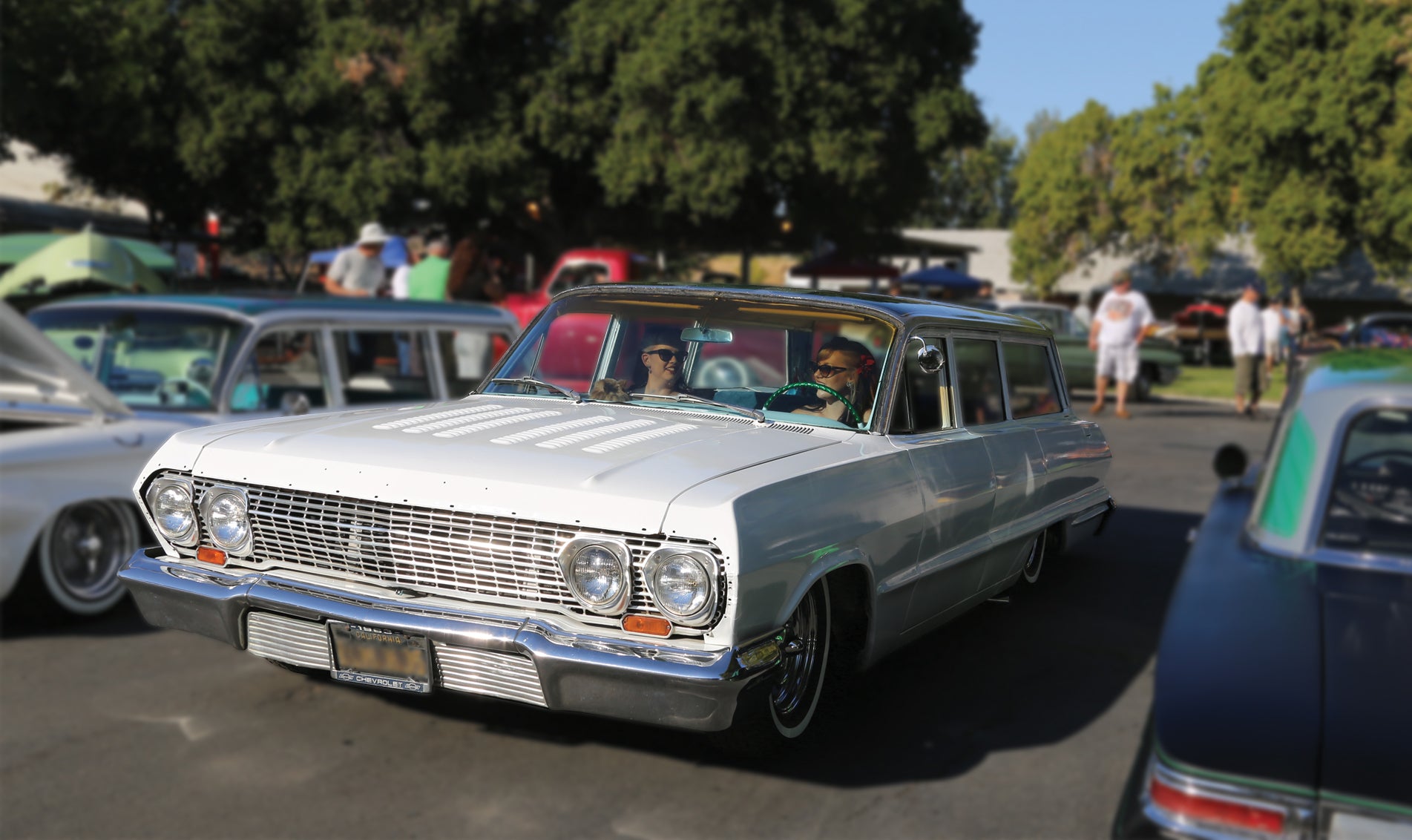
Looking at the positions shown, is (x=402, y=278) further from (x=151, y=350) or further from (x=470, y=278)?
(x=151, y=350)

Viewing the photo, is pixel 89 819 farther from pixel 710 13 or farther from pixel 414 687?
pixel 710 13

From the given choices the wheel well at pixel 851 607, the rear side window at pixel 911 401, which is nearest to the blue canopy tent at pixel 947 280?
the rear side window at pixel 911 401

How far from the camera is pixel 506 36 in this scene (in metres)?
30.2

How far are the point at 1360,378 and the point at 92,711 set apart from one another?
416 cm

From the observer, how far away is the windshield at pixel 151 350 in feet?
21.0

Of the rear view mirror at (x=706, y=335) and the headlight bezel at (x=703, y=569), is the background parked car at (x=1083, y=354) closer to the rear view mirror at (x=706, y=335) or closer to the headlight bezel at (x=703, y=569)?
the rear view mirror at (x=706, y=335)

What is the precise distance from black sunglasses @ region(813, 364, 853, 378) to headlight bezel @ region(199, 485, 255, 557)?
1.71 m

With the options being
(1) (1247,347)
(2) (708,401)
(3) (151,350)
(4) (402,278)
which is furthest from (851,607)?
(1) (1247,347)

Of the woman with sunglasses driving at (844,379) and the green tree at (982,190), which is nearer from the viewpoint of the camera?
the woman with sunglasses driving at (844,379)

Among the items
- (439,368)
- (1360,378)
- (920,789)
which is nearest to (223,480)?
(920,789)

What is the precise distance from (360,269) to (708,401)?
8.06 meters

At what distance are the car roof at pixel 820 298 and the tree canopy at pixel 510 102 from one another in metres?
23.3

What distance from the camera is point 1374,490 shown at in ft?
8.71

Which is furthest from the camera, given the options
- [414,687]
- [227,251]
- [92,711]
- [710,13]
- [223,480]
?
[227,251]
